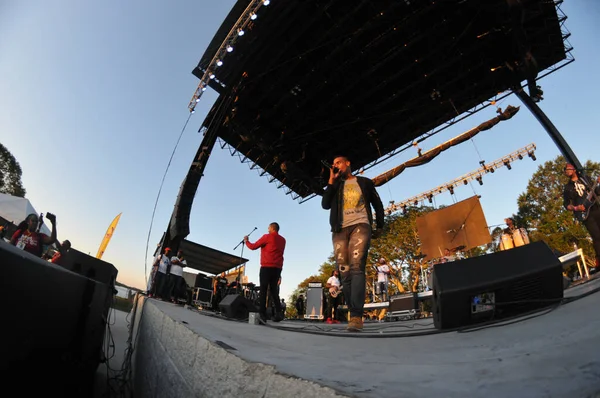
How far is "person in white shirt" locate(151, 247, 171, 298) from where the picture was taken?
8312mm

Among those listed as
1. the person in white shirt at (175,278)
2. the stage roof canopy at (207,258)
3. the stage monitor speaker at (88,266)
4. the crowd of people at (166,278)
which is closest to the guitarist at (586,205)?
the stage monitor speaker at (88,266)

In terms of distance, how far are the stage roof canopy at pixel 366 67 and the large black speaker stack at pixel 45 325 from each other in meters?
8.49

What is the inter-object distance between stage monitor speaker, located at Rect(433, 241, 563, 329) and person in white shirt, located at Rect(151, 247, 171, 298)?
8315 mm

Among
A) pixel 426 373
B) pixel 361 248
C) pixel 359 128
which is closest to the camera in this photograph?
pixel 426 373

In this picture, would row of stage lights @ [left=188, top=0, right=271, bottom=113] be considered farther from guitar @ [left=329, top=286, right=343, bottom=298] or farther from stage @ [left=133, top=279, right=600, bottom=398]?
stage @ [left=133, top=279, right=600, bottom=398]

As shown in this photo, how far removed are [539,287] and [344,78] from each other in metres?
9.01

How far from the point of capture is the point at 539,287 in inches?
67.9

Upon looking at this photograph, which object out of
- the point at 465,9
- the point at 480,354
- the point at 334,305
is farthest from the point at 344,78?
the point at 480,354

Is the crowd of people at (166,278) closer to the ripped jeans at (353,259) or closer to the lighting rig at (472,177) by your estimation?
the ripped jeans at (353,259)

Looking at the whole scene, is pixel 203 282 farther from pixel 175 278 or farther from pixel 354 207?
pixel 354 207

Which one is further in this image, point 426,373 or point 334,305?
point 334,305

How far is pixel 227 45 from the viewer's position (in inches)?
360

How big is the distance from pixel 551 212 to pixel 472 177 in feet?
23.3

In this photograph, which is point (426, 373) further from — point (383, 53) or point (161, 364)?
point (383, 53)
